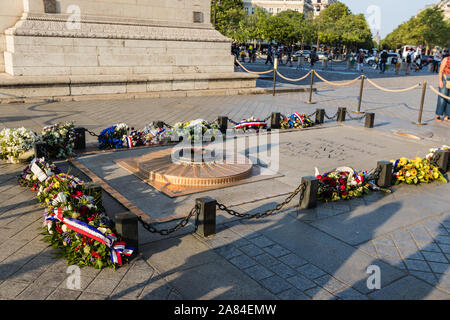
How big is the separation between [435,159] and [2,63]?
42.3 ft

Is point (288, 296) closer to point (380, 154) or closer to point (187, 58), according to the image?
point (380, 154)

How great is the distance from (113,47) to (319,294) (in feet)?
40.4

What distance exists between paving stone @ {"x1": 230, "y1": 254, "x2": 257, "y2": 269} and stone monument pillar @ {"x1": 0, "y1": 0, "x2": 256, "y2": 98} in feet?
34.6

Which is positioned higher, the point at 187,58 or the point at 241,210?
the point at 187,58

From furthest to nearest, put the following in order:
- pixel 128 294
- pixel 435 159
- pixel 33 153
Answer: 1. pixel 435 159
2. pixel 33 153
3. pixel 128 294

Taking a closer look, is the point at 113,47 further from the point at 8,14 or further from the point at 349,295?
the point at 349,295

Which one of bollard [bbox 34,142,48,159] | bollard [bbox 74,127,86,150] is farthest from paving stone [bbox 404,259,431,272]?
bollard [bbox 74,127,86,150]

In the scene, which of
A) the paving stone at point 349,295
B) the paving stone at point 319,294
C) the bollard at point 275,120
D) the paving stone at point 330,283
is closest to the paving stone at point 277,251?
the paving stone at point 330,283

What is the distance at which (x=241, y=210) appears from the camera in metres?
5.27

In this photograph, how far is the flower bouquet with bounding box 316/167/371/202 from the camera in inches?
227

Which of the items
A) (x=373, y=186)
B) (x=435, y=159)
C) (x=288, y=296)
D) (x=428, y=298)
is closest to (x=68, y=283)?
(x=288, y=296)

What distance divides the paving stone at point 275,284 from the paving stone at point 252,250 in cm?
47

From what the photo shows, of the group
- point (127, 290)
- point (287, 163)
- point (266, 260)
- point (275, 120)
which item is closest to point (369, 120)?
point (275, 120)

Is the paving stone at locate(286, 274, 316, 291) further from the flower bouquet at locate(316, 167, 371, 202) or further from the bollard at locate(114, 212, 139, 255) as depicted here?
the flower bouquet at locate(316, 167, 371, 202)
